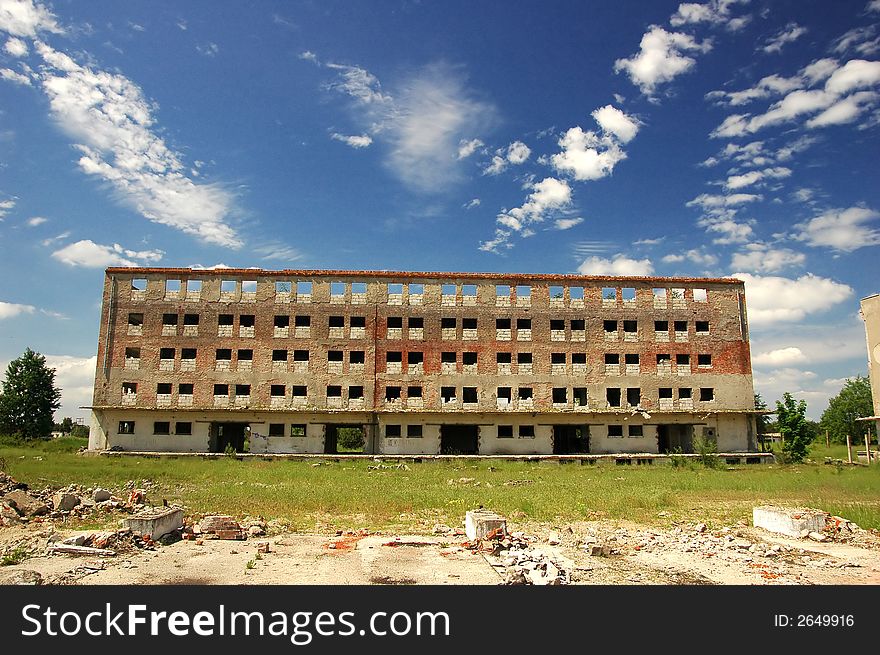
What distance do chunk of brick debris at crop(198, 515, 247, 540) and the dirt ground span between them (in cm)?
25

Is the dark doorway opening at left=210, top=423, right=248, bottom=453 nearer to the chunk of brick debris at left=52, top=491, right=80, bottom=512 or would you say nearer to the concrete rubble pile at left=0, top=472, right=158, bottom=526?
the concrete rubble pile at left=0, top=472, right=158, bottom=526

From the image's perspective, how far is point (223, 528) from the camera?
12008 millimetres

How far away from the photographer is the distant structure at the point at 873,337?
3556cm

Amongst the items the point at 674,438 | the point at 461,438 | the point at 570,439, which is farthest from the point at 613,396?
the point at 461,438

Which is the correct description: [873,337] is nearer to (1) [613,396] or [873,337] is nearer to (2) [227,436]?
(1) [613,396]

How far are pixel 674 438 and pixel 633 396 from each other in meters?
4.47

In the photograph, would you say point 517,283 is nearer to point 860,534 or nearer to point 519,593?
point 860,534

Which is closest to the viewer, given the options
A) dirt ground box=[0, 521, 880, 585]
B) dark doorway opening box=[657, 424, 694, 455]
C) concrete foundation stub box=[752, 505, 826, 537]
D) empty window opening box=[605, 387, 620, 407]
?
dirt ground box=[0, 521, 880, 585]

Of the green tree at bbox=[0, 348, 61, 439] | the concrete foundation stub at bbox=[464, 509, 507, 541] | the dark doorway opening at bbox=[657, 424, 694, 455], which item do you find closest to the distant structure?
the dark doorway opening at bbox=[657, 424, 694, 455]

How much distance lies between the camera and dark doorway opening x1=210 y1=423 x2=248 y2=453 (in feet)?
121

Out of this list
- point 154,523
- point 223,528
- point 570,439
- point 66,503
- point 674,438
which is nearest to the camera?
point 154,523

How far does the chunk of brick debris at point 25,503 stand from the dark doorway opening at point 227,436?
21685 mm

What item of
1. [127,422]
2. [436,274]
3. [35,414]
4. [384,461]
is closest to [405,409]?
[384,461]

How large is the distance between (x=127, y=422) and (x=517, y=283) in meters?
25.9
